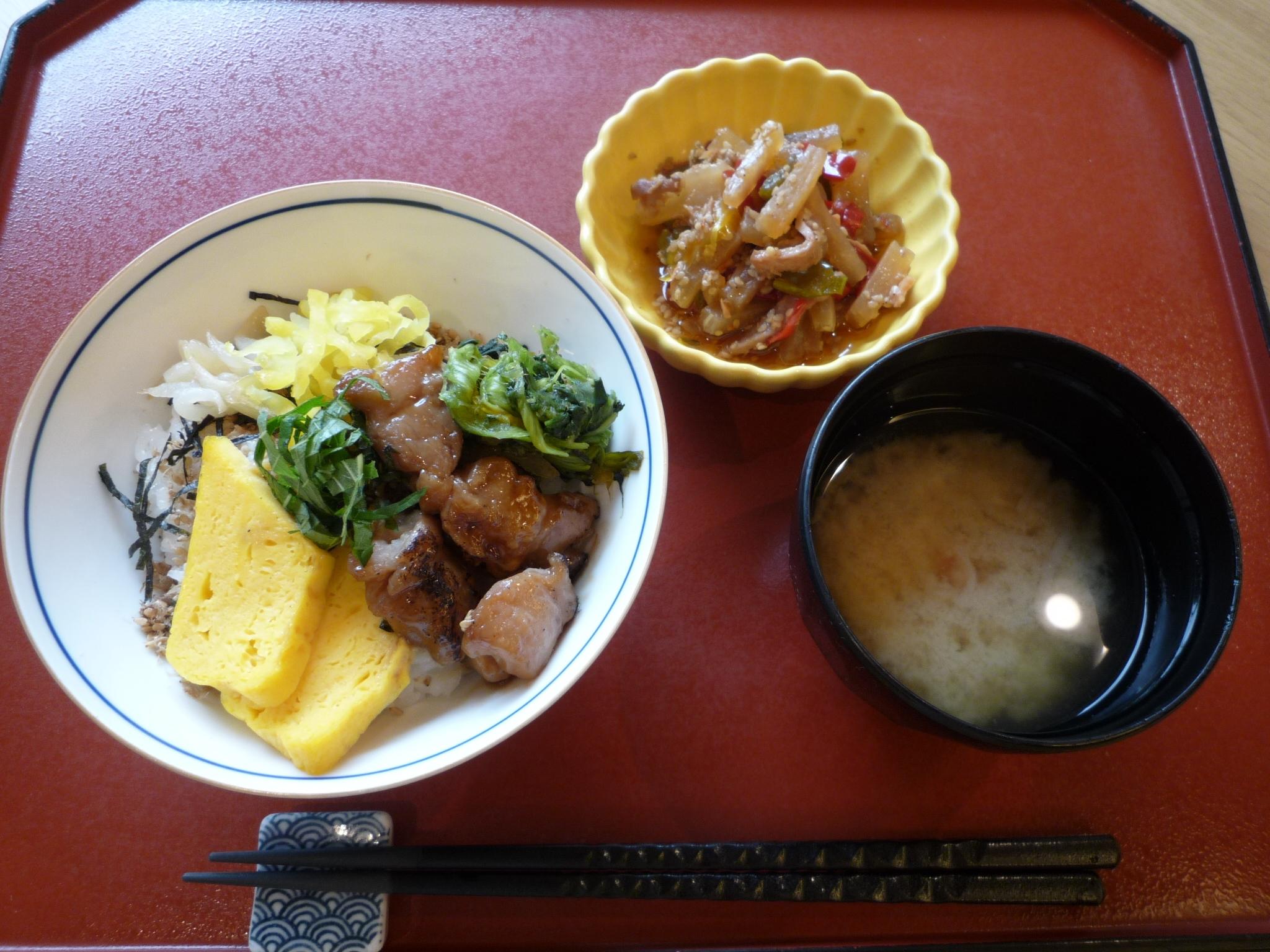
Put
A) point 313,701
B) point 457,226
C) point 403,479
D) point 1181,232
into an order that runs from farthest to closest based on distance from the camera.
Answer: point 1181,232, point 457,226, point 403,479, point 313,701

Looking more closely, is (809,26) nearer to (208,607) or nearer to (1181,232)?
(1181,232)

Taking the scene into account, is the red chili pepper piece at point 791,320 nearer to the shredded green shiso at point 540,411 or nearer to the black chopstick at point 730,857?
the shredded green shiso at point 540,411

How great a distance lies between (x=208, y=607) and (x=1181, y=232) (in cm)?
243

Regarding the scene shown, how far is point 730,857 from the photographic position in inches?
56.0

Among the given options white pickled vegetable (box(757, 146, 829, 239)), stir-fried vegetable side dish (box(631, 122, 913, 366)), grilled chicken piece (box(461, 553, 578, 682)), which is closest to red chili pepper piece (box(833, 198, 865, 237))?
stir-fried vegetable side dish (box(631, 122, 913, 366))

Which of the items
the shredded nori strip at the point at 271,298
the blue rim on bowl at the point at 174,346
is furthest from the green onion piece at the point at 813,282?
the shredded nori strip at the point at 271,298

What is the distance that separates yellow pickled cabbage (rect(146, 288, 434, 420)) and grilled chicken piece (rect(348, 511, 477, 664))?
1.24 feet

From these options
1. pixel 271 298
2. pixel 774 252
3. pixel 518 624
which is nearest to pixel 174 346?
pixel 271 298

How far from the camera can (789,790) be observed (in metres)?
1.53

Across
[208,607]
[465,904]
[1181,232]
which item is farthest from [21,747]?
[1181,232]

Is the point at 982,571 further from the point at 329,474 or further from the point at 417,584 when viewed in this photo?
the point at 329,474

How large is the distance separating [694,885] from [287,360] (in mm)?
1247

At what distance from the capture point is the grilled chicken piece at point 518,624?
1262 millimetres

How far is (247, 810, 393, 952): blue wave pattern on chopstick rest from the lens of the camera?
1365 millimetres
